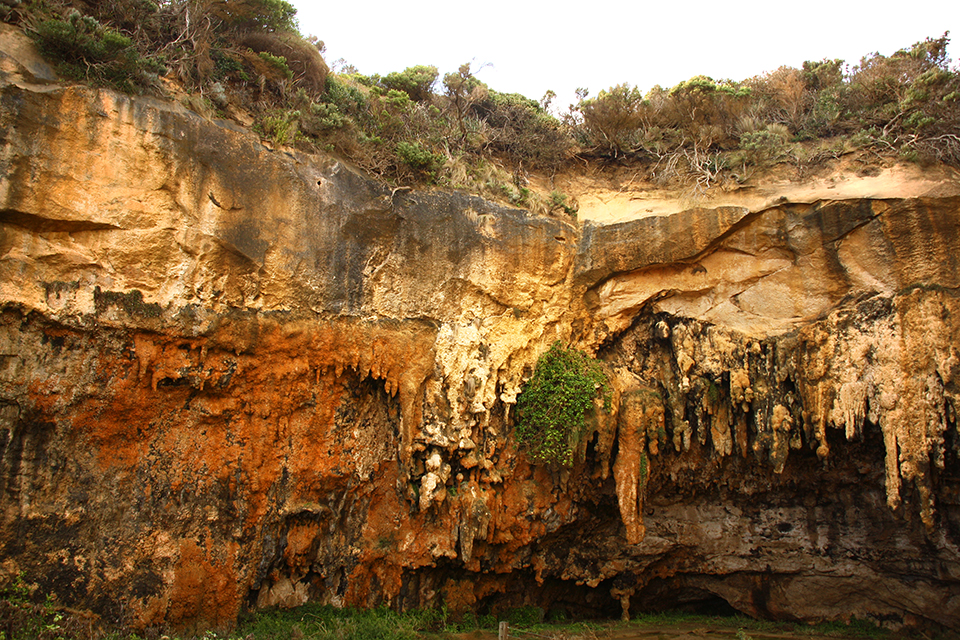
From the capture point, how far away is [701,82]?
1324 centimetres

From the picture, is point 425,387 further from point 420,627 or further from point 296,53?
point 296,53

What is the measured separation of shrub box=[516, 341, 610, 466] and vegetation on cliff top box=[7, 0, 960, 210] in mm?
3522

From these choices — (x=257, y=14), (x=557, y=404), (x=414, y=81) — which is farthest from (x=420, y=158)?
(x=557, y=404)

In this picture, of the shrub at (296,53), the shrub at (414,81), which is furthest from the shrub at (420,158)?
the shrub at (414,81)

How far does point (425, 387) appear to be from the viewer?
35.4 feet

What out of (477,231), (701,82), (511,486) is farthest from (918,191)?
(511,486)

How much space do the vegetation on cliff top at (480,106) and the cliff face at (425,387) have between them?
88 cm

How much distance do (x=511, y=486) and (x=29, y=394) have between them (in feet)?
26.9

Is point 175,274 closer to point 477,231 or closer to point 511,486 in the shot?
point 477,231

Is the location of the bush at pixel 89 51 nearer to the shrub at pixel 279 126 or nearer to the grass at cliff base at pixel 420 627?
the shrub at pixel 279 126

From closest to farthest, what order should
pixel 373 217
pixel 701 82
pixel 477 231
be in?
pixel 373 217 → pixel 477 231 → pixel 701 82

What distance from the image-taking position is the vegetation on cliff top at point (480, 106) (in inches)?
380

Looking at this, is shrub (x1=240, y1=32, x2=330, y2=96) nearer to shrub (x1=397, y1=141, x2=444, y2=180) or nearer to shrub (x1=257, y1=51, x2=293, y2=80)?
shrub (x1=257, y1=51, x2=293, y2=80)

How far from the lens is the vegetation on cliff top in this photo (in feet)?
31.7
